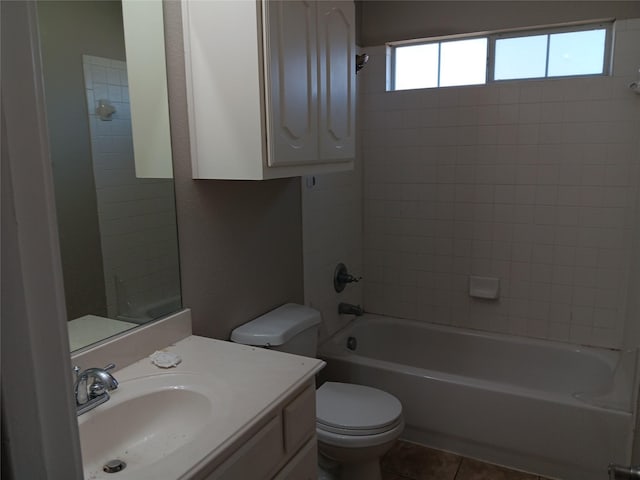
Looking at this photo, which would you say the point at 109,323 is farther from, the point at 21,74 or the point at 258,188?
the point at 21,74

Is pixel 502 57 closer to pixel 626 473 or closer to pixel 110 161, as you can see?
pixel 110 161

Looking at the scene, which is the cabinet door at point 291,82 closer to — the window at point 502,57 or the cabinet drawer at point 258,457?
the cabinet drawer at point 258,457

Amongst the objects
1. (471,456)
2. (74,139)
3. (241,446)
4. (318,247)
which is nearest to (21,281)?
(241,446)

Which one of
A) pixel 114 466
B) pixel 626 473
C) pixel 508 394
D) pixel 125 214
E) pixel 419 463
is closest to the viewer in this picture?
pixel 626 473

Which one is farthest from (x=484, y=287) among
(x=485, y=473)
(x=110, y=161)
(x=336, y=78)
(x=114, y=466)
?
(x=114, y=466)

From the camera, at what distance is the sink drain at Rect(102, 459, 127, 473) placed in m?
1.15

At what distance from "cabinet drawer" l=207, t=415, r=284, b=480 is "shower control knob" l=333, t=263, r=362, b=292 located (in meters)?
1.58

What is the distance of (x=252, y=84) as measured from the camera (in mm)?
1577

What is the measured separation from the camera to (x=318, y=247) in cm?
269

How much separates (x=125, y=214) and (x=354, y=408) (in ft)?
3.95

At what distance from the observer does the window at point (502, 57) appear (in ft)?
8.51

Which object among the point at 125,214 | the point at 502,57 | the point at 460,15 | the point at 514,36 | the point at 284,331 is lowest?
the point at 284,331

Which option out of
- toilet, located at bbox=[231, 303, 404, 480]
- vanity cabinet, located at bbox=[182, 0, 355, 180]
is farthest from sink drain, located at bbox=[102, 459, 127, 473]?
vanity cabinet, located at bbox=[182, 0, 355, 180]

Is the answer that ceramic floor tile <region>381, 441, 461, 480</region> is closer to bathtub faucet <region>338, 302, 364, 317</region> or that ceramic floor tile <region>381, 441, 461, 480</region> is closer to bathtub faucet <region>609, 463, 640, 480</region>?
bathtub faucet <region>338, 302, 364, 317</region>
